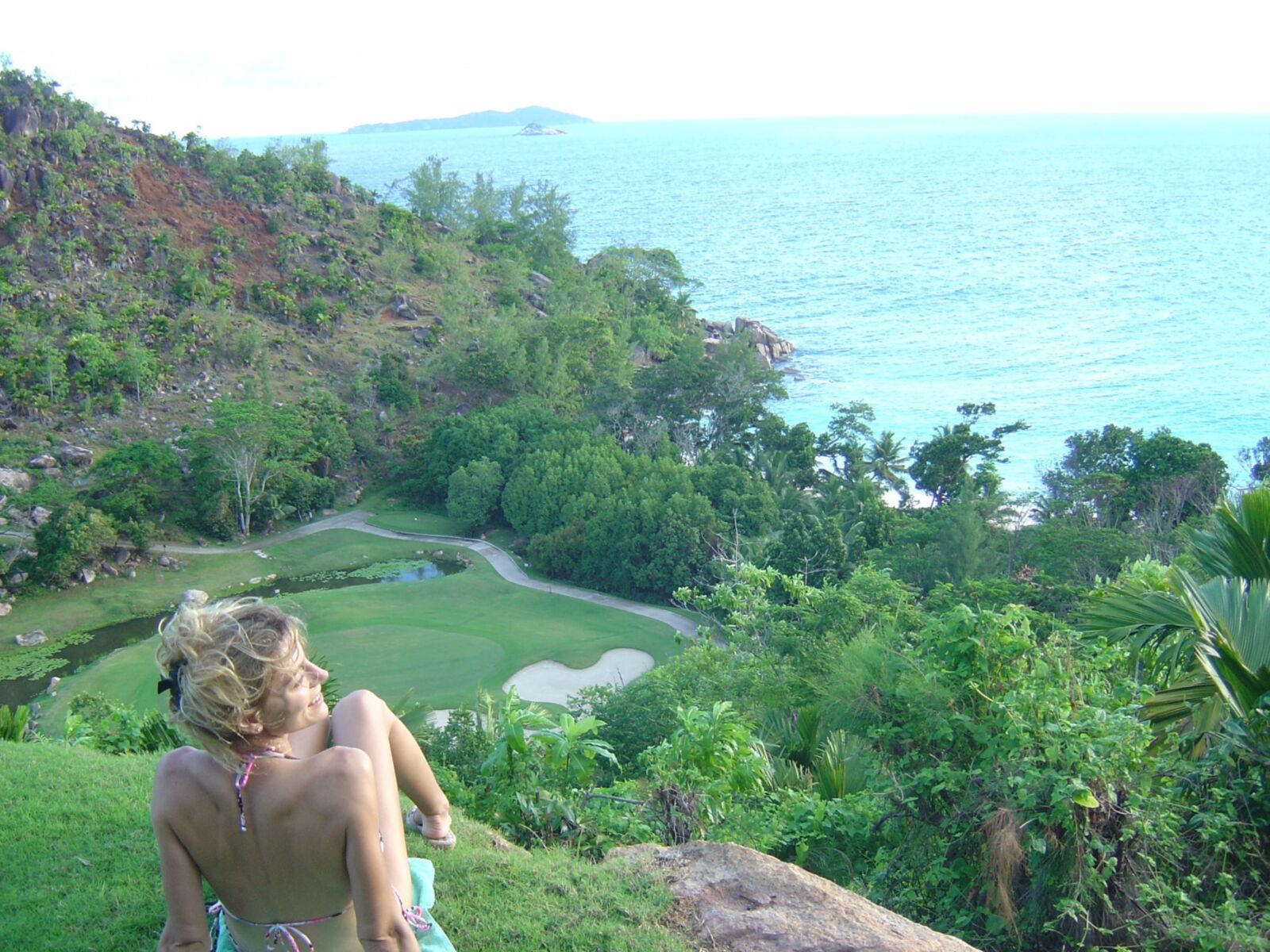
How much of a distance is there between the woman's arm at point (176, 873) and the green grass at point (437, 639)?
67.2ft

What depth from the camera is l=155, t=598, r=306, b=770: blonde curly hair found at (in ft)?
11.0

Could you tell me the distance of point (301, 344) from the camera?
50.2 metres

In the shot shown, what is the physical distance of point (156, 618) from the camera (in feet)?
106

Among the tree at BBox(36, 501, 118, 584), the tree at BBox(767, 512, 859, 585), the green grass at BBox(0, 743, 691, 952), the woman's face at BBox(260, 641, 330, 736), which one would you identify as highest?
the woman's face at BBox(260, 641, 330, 736)

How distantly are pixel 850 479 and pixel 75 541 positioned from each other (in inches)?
1102

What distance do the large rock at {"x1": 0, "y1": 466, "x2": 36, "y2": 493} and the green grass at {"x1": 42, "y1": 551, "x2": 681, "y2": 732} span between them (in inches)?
410

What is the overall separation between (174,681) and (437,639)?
1003 inches

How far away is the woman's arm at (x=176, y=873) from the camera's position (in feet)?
11.9

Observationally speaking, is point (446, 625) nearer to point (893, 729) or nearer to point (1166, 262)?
point (893, 729)

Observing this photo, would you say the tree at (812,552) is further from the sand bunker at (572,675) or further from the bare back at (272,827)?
the bare back at (272,827)

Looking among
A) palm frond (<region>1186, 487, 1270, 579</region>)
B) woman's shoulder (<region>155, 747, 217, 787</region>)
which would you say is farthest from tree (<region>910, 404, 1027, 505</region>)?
woman's shoulder (<region>155, 747, 217, 787</region>)

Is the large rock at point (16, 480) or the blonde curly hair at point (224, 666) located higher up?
the blonde curly hair at point (224, 666)

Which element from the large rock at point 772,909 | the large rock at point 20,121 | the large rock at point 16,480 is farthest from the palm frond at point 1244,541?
the large rock at point 20,121

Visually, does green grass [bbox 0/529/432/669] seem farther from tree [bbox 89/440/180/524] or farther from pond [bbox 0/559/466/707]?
tree [bbox 89/440/180/524]
